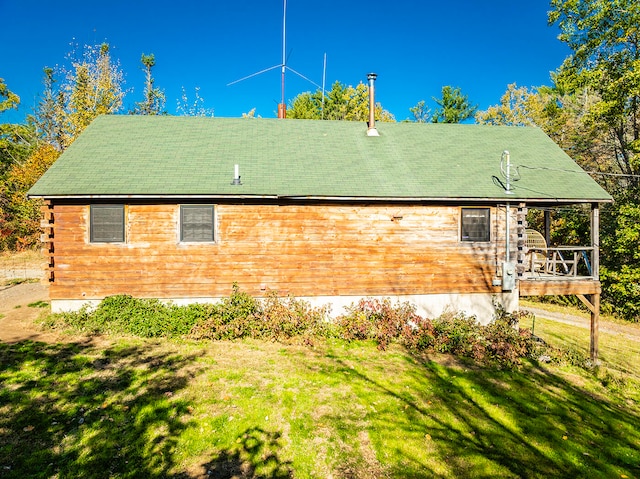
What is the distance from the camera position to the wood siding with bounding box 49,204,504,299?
39.3 feet

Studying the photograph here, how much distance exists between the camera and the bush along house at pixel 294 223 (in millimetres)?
11945

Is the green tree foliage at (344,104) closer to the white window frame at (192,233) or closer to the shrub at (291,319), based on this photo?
the white window frame at (192,233)

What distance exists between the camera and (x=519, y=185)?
538 inches

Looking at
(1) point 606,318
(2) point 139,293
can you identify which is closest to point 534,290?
(1) point 606,318

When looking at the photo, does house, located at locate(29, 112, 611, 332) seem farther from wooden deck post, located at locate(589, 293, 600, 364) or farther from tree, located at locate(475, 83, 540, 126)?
tree, located at locate(475, 83, 540, 126)

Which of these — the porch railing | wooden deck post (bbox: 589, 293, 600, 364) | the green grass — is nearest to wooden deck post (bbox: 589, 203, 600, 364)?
wooden deck post (bbox: 589, 293, 600, 364)

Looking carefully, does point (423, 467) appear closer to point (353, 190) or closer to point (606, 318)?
point (353, 190)

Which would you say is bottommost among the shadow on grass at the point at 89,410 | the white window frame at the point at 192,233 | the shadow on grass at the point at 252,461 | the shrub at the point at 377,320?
the shadow on grass at the point at 252,461

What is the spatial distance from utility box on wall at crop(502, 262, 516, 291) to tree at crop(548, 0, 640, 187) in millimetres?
11860

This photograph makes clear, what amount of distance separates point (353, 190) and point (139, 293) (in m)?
7.80

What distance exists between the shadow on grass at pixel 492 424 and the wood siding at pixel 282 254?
337 cm

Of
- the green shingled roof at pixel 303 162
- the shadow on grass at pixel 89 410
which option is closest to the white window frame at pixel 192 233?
the green shingled roof at pixel 303 162

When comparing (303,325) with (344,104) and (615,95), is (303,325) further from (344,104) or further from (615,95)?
(344,104)

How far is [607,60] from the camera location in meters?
21.7
